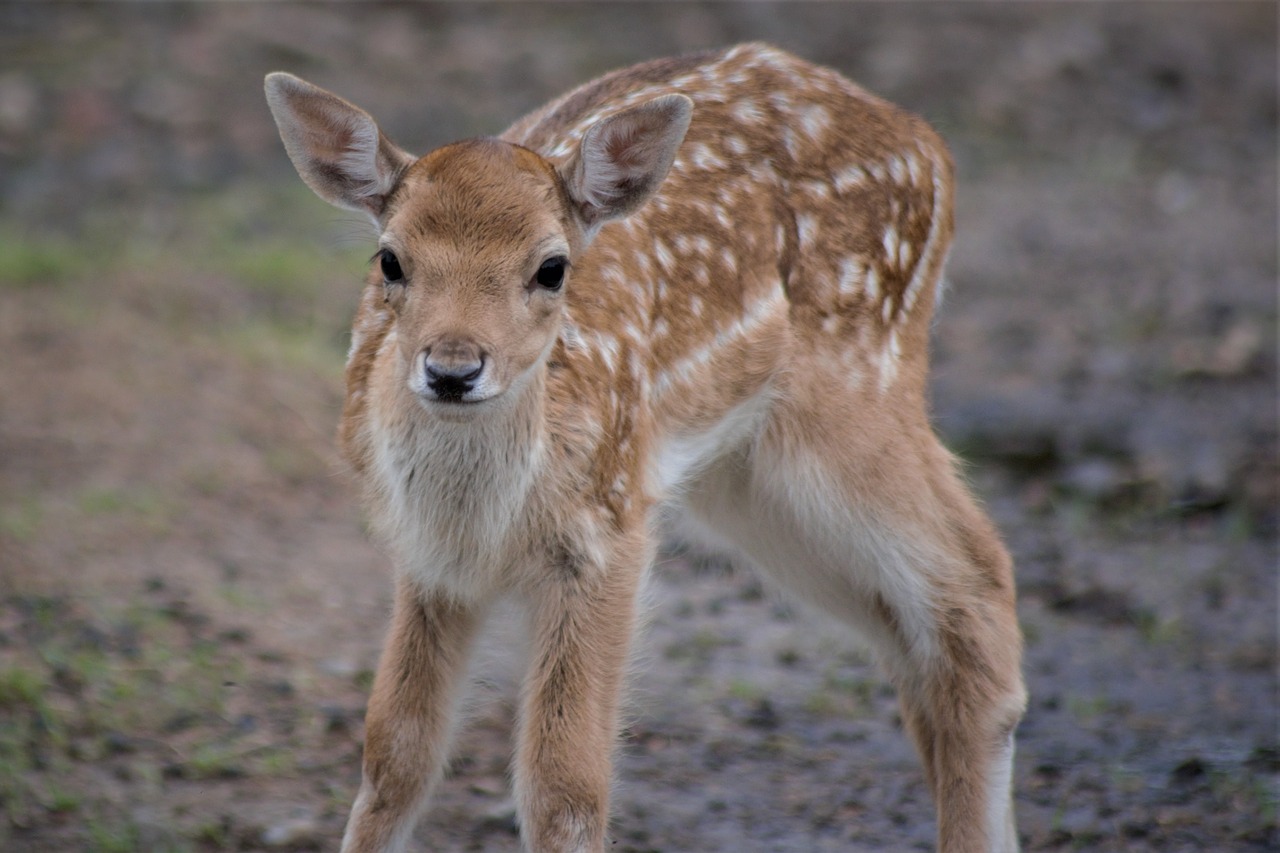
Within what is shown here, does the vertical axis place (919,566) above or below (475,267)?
below

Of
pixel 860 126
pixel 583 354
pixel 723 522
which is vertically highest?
pixel 860 126

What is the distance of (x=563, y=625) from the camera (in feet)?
13.5

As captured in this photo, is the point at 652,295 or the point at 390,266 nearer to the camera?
the point at 390,266

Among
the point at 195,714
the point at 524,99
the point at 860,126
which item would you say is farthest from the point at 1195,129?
the point at 195,714

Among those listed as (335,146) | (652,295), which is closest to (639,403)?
(652,295)

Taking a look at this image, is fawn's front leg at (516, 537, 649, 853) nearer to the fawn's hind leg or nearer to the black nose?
the black nose

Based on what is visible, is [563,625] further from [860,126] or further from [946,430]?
[946,430]

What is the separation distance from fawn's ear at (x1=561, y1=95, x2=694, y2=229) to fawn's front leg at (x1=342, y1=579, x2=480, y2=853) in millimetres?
1059

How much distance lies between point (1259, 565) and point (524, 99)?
6.35 m

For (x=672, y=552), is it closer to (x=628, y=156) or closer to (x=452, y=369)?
(x=628, y=156)

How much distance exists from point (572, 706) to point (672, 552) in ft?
9.76

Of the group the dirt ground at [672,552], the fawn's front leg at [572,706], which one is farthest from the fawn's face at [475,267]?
the dirt ground at [672,552]

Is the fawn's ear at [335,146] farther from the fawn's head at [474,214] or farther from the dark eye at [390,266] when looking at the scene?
the dark eye at [390,266]

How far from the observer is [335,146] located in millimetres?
4098
